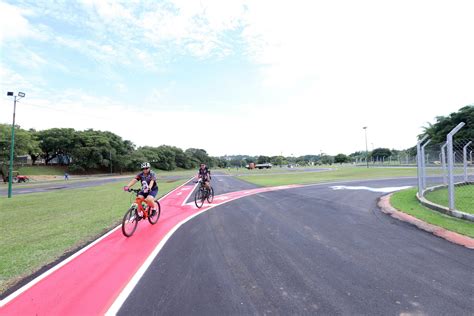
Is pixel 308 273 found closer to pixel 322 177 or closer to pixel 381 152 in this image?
pixel 322 177

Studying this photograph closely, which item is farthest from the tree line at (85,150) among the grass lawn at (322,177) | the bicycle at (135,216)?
the bicycle at (135,216)

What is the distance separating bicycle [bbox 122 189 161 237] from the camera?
22.2 feet

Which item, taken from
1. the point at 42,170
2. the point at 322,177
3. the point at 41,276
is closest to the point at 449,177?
the point at 41,276

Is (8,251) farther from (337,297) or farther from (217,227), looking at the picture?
(337,297)

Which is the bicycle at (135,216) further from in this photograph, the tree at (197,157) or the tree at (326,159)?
the tree at (326,159)

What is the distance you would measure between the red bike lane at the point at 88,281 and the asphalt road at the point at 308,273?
1.18ft

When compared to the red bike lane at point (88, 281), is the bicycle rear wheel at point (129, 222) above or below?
above

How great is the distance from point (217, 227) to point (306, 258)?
3.14 metres

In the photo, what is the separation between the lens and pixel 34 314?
3.32 metres

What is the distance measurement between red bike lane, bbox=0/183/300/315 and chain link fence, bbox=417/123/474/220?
7580 millimetres

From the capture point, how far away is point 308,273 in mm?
4156

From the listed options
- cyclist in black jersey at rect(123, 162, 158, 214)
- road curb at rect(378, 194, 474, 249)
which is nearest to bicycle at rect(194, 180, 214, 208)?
cyclist in black jersey at rect(123, 162, 158, 214)

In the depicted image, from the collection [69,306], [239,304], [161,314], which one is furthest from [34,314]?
[239,304]

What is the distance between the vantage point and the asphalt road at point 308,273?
3252 mm
